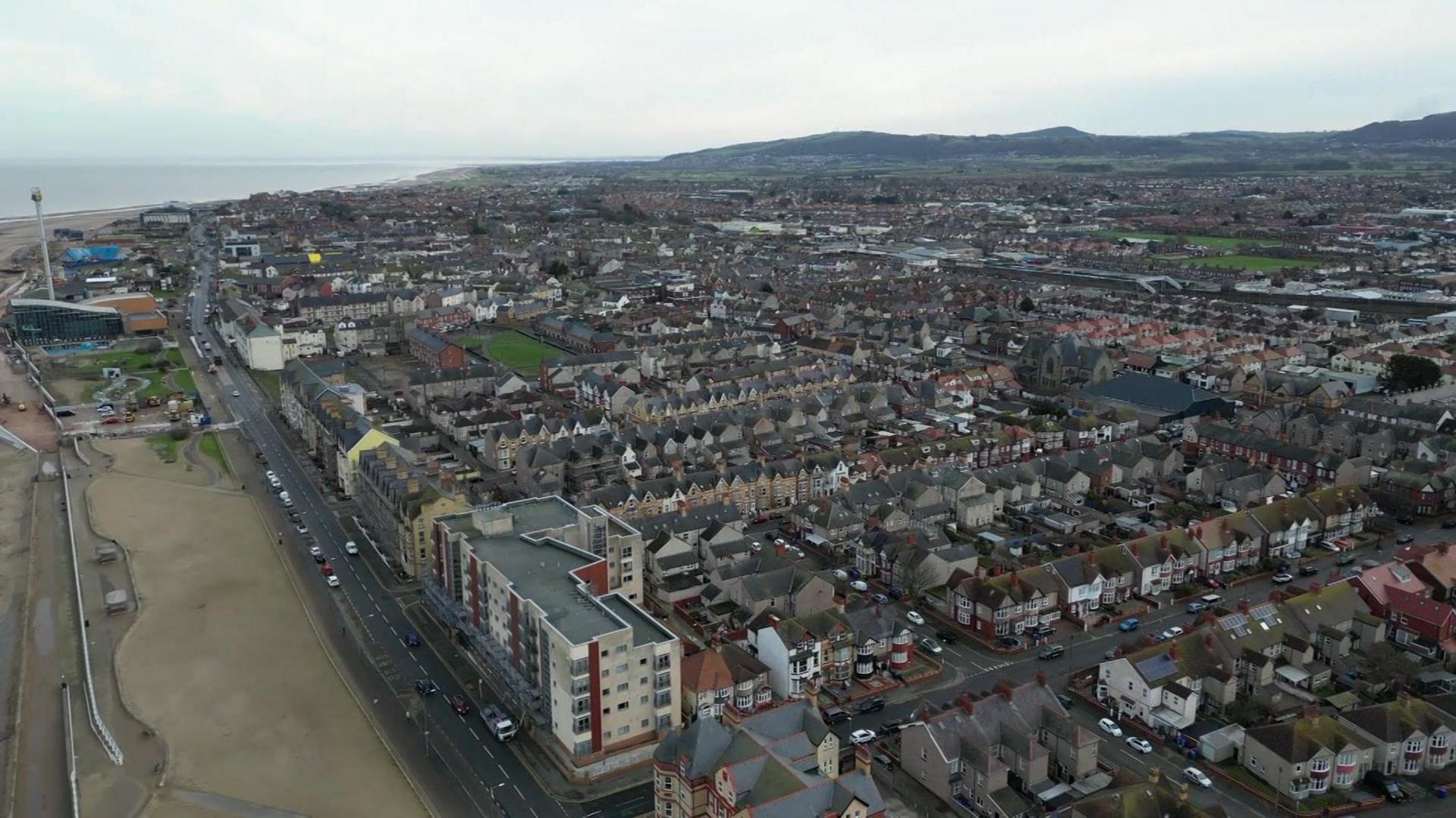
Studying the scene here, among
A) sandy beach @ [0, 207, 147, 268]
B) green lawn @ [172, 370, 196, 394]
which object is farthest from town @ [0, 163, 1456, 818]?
sandy beach @ [0, 207, 147, 268]

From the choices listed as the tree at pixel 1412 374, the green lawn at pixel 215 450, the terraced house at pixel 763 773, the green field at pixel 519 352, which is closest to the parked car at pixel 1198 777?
the terraced house at pixel 763 773

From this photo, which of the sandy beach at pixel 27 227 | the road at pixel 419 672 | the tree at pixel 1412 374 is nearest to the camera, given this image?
the road at pixel 419 672

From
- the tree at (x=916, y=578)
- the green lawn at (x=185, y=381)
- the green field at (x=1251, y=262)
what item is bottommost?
the tree at (x=916, y=578)

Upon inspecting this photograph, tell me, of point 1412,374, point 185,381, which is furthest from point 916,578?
point 185,381

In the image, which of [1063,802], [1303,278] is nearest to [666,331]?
[1063,802]

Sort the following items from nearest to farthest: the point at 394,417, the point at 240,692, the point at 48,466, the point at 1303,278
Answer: the point at 240,692, the point at 48,466, the point at 394,417, the point at 1303,278

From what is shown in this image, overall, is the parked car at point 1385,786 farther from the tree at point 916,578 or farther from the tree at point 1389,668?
the tree at point 916,578

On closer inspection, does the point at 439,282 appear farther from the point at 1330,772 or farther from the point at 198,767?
the point at 1330,772
